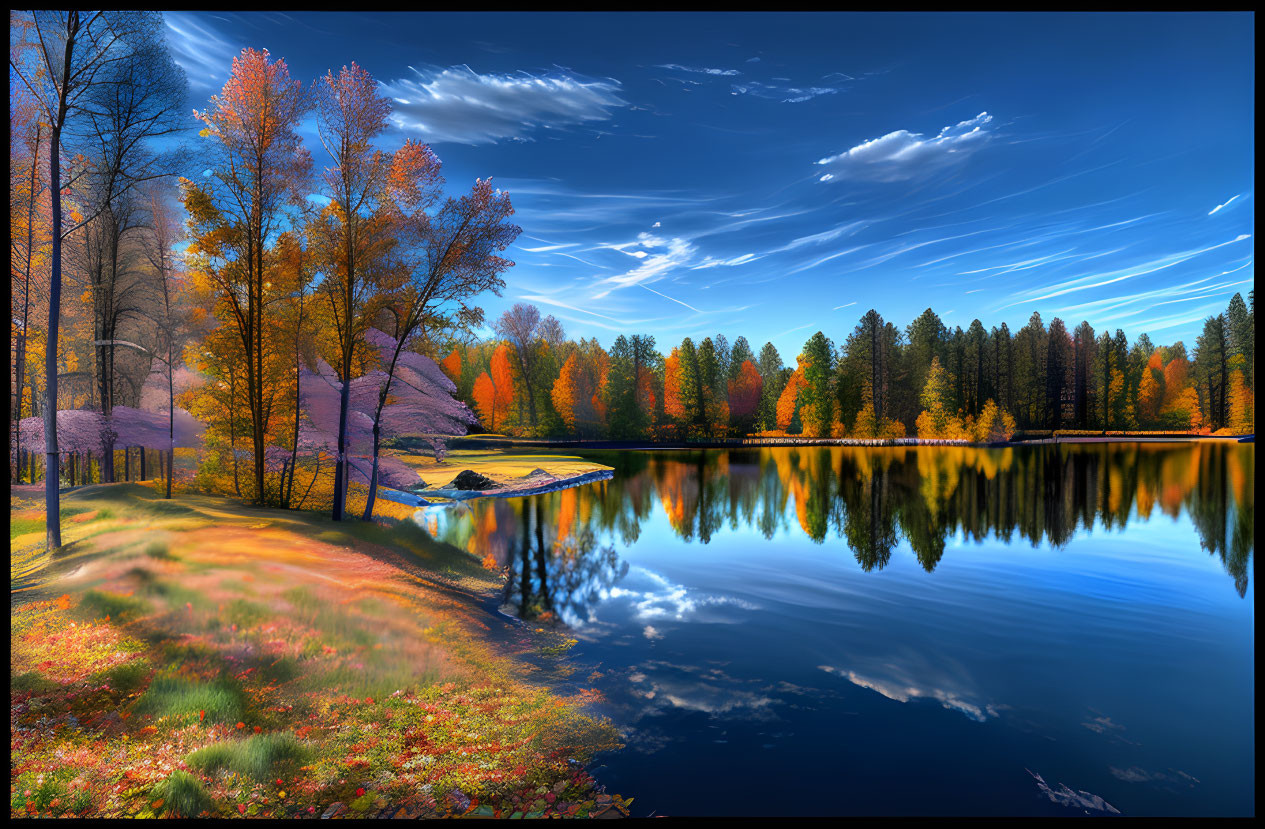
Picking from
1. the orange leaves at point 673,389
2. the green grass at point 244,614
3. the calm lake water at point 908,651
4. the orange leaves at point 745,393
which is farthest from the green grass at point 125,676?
the orange leaves at point 745,393

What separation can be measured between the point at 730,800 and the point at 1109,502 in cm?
3427

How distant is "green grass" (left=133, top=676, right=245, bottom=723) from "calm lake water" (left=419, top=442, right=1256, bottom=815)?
509 cm

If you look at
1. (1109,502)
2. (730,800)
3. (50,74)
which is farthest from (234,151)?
(1109,502)

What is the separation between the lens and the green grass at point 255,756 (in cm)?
641

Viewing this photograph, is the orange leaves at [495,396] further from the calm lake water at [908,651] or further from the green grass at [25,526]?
the green grass at [25,526]

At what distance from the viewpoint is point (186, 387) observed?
2481 cm

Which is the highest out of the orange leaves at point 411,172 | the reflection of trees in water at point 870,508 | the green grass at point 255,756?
the orange leaves at point 411,172

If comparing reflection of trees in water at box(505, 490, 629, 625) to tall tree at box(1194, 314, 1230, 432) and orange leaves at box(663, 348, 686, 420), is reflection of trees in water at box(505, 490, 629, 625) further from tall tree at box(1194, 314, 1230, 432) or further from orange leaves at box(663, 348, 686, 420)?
tall tree at box(1194, 314, 1230, 432)

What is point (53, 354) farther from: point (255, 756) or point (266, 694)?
point (255, 756)

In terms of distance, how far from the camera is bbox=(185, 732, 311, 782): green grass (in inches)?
253

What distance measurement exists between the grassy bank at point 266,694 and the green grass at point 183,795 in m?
0.02

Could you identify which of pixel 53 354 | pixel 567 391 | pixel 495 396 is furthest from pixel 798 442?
pixel 53 354

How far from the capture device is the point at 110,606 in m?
9.43

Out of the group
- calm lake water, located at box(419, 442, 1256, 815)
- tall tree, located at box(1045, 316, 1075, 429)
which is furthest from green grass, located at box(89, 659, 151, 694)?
tall tree, located at box(1045, 316, 1075, 429)
